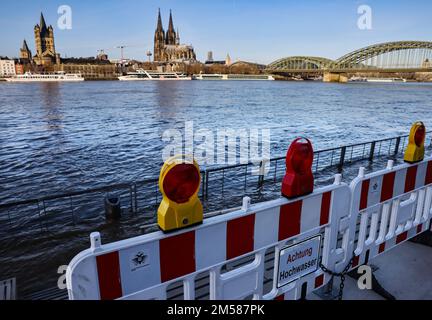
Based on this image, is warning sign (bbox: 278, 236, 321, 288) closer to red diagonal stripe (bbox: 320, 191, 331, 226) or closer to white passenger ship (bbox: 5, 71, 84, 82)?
red diagonal stripe (bbox: 320, 191, 331, 226)

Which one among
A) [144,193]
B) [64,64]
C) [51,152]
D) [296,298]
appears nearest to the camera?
[296,298]

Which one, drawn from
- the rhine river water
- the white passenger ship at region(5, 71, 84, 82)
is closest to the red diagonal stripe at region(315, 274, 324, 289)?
the rhine river water

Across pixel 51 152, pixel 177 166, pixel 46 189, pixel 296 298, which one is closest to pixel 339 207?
pixel 296 298

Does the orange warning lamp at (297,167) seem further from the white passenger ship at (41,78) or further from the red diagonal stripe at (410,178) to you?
the white passenger ship at (41,78)

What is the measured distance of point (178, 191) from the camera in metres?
2.10

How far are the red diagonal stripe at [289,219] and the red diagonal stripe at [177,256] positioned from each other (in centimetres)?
83

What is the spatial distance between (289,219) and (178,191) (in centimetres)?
110

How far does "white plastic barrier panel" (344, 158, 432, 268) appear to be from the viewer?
3.23 metres

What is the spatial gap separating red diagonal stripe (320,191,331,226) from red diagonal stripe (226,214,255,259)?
785mm

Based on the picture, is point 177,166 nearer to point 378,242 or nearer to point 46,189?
point 378,242

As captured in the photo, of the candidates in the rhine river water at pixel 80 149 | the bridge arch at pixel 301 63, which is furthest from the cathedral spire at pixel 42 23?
the rhine river water at pixel 80 149

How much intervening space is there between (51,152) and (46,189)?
6624 millimetres

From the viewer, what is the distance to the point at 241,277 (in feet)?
8.57

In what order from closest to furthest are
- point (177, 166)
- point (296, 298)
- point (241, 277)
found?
point (177, 166) → point (241, 277) → point (296, 298)
